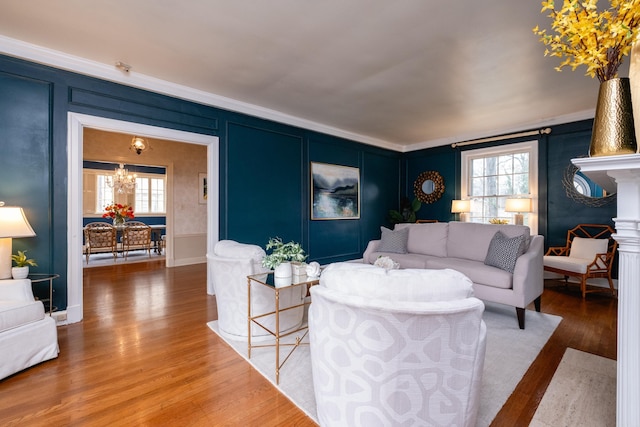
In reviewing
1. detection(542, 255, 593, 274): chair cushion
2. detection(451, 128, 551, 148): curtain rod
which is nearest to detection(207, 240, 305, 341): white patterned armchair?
detection(542, 255, 593, 274): chair cushion

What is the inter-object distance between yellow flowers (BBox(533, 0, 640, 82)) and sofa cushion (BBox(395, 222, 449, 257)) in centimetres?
321

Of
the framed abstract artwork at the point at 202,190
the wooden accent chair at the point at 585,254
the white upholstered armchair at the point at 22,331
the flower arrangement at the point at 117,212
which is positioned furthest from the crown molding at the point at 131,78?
the flower arrangement at the point at 117,212

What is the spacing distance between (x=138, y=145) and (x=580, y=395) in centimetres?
701

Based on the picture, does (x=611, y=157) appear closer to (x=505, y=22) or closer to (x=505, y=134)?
(x=505, y=22)

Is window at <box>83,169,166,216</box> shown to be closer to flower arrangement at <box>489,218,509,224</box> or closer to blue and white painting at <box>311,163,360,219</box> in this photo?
blue and white painting at <box>311,163,360,219</box>

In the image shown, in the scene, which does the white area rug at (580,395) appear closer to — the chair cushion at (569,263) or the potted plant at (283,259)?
the potted plant at (283,259)

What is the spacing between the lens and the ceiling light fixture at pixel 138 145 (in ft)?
19.3

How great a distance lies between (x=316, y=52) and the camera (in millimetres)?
2984

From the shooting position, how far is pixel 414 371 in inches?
48.3

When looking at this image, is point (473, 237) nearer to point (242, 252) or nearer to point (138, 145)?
point (242, 252)

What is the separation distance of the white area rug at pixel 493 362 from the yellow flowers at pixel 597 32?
183 centimetres

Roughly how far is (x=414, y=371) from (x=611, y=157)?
115 cm

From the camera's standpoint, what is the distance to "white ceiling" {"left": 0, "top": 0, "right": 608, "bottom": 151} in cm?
236

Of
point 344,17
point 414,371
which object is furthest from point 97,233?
point 414,371
